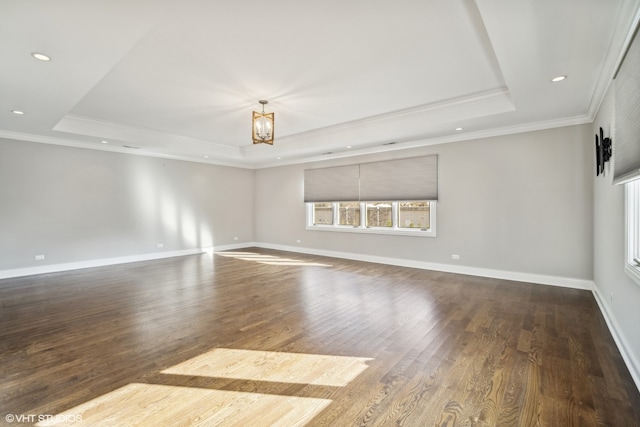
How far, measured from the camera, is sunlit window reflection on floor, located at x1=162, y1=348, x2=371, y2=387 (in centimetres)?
218

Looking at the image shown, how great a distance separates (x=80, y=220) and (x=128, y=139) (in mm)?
2045

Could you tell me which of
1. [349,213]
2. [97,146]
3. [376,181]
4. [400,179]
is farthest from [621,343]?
[97,146]

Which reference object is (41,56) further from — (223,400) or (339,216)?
(339,216)

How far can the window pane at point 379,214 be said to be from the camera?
21.8ft

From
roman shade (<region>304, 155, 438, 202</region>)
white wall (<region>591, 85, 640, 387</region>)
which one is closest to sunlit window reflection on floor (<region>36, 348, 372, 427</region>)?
white wall (<region>591, 85, 640, 387</region>)

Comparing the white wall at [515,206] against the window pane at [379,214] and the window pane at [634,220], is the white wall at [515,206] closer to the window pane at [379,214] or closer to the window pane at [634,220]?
the window pane at [379,214]

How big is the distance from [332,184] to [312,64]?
14.2 ft

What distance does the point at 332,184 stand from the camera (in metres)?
7.49

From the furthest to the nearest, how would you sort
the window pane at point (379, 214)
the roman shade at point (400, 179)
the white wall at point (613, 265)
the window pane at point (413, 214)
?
the window pane at point (379, 214), the window pane at point (413, 214), the roman shade at point (400, 179), the white wall at point (613, 265)

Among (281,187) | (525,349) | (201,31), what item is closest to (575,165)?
(525,349)

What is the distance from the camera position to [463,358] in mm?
2449

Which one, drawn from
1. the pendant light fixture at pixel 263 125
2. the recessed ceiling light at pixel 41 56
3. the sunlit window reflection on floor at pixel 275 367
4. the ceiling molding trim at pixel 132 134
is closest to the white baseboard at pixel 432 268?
the sunlit window reflection on floor at pixel 275 367

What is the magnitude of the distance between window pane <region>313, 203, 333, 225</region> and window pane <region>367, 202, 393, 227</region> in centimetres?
122

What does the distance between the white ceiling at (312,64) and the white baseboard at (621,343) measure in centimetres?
252
